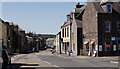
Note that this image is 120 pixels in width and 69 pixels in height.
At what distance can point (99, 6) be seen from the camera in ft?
143

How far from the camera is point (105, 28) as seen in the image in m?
42.2

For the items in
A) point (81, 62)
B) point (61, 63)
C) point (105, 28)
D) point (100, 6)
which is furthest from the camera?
point (100, 6)

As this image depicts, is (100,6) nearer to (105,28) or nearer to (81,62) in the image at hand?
(105,28)

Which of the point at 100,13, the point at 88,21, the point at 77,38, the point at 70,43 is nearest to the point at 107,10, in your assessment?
the point at 100,13

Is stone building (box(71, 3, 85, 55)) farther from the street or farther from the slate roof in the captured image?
the street

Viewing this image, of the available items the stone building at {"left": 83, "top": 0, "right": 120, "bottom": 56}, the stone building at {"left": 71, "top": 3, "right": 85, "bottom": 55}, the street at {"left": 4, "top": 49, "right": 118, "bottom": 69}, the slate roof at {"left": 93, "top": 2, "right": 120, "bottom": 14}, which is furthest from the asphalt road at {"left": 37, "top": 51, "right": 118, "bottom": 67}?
the stone building at {"left": 71, "top": 3, "right": 85, "bottom": 55}

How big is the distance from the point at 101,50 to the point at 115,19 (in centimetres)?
602

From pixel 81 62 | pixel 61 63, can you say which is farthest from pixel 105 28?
pixel 61 63

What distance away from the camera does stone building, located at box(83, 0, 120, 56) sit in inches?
1639

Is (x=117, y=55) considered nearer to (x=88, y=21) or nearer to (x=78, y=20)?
(x=88, y=21)

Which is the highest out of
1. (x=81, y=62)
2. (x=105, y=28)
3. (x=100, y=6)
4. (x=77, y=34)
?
(x=100, y=6)

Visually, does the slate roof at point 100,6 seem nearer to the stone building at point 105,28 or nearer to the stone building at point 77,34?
the stone building at point 105,28

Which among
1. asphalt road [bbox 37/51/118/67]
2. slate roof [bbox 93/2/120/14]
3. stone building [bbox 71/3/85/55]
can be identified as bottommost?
asphalt road [bbox 37/51/118/67]

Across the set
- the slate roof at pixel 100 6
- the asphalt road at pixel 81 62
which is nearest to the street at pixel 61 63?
the asphalt road at pixel 81 62
